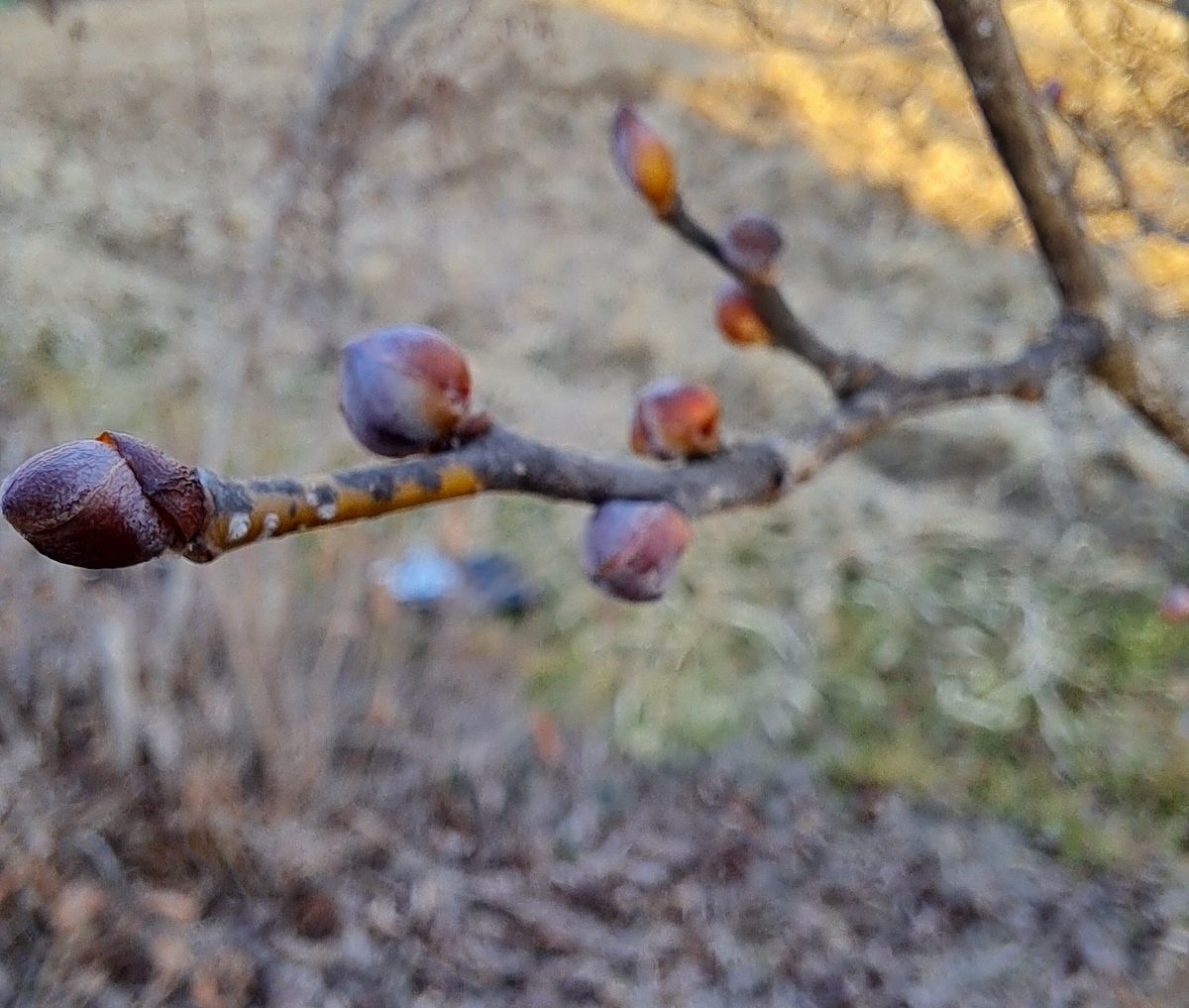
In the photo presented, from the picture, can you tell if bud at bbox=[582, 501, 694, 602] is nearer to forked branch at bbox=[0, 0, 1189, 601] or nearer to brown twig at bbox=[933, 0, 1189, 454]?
forked branch at bbox=[0, 0, 1189, 601]

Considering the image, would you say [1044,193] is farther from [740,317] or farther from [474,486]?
[474,486]

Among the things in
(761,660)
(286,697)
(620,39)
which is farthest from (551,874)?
(620,39)

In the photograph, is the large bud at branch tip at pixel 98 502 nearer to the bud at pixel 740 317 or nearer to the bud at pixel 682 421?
the bud at pixel 682 421

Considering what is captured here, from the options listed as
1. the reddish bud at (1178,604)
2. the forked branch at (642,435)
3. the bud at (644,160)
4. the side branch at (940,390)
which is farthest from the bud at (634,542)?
the reddish bud at (1178,604)

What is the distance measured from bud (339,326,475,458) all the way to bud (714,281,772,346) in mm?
345

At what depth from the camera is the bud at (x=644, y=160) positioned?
2.16 feet

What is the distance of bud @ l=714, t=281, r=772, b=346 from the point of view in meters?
0.80

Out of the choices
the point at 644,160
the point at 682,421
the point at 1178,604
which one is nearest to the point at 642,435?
the point at 682,421

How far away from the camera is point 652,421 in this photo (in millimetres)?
632

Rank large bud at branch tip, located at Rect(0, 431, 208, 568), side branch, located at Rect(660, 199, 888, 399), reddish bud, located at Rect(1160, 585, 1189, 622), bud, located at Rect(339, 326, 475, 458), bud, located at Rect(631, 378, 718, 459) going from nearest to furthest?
→ large bud at branch tip, located at Rect(0, 431, 208, 568) < bud, located at Rect(339, 326, 475, 458) < bud, located at Rect(631, 378, 718, 459) < side branch, located at Rect(660, 199, 888, 399) < reddish bud, located at Rect(1160, 585, 1189, 622)

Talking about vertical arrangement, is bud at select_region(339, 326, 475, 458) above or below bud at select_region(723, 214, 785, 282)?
above

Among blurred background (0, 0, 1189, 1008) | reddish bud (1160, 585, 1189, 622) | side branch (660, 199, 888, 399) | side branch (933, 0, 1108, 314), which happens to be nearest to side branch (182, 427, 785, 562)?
side branch (660, 199, 888, 399)

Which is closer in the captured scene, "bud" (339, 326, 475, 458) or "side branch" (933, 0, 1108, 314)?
"bud" (339, 326, 475, 458)

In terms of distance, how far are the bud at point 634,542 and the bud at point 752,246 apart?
0.96 feet
